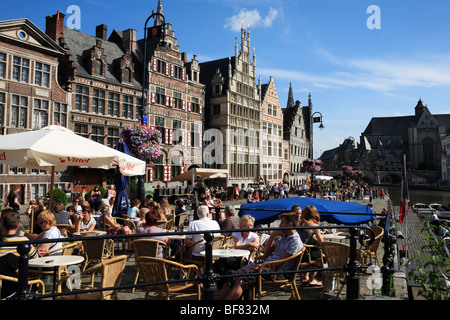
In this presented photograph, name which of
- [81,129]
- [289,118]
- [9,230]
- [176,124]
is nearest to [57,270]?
[9,230]

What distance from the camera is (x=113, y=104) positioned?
93.8 feet

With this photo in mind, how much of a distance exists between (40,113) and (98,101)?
4.44m

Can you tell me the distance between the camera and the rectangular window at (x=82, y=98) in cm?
2605

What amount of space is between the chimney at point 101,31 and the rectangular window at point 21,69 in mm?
9898

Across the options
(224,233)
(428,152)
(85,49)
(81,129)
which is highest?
(85,49)

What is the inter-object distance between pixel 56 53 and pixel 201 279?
24561 mm

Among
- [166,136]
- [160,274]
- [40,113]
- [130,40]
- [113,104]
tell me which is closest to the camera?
[160,274]

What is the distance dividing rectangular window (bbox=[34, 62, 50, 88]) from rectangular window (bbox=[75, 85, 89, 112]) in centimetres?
220

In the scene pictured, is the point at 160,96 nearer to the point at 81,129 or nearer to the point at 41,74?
the point at 81,129

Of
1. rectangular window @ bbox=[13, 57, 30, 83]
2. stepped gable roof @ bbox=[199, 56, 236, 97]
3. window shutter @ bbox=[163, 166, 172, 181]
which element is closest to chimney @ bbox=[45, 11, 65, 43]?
rectangular window @ bbox=[13, 57, 30, 83]

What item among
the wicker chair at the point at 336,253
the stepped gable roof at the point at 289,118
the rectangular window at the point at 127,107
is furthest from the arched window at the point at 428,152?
the wicker chair at the point at 336,253

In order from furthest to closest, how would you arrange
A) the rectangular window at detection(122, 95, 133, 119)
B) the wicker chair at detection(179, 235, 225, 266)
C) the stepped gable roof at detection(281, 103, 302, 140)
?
1. the stepped gable roof at detection(281, 103, 302, 140)
2. the rectangular window at detection(122, 95, 133, 119)
3. the wicker chair at detection(179, 235, 225, 266)

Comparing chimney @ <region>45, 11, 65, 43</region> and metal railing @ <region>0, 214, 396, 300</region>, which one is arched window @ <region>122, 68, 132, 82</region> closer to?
chimney @ <region>45, 11, 65, 43</region>

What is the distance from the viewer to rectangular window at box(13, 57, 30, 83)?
22641 millimetres
